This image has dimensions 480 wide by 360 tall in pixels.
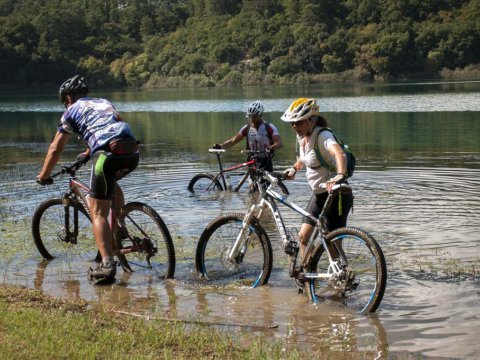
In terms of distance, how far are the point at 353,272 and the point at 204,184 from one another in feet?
30.9

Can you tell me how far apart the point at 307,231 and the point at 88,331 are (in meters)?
2.54

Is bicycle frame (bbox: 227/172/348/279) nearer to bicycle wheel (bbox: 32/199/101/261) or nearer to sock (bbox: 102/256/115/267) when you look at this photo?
sock (bbox: 102/256/115/267)

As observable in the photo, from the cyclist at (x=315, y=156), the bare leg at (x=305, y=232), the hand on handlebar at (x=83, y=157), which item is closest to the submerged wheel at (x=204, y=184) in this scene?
the hand on handlebar at (x=83, y=157)

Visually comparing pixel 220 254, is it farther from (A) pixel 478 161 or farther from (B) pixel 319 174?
(A) pixel 478 161

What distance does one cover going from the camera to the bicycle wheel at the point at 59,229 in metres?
9.86

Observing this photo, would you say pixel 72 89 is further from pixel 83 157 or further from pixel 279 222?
pixel 279 222

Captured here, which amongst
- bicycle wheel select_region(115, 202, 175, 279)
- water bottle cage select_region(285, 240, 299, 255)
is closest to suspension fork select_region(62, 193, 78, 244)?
bicycle wheel select_region(115, 202, 175, 279)

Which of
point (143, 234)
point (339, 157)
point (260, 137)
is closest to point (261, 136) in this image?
point (260, 137)

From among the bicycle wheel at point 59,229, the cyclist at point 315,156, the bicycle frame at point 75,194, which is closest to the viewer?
the cyclist at point 315,156

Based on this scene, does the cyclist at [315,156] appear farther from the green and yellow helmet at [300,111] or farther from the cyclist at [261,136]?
the cyclist at [261,136]

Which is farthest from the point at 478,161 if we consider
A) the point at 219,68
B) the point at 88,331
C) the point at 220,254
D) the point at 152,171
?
the point at 219,68

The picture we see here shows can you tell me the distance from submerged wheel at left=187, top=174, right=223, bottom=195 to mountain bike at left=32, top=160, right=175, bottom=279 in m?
5.14

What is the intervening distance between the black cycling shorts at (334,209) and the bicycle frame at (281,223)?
138mm

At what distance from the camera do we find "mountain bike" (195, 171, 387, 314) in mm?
7379
